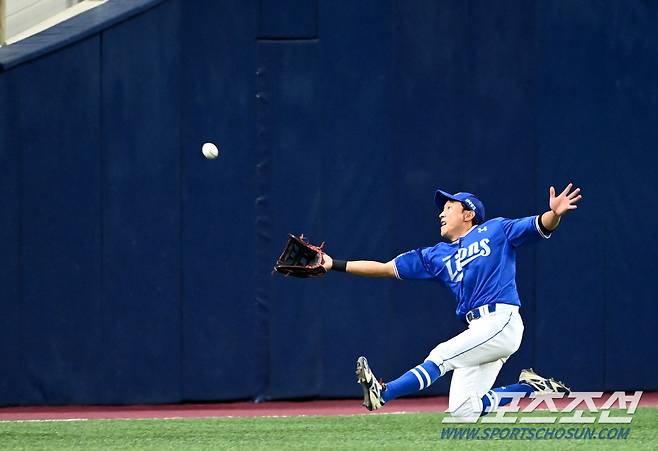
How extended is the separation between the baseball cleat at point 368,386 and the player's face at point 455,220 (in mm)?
1115

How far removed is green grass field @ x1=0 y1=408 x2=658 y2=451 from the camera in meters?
6.93

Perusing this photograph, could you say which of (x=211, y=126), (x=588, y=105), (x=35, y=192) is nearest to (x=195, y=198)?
(x=211, y=126)

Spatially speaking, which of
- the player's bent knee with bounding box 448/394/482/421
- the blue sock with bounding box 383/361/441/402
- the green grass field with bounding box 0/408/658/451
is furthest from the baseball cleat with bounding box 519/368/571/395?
the blue sock with bounding box 383/361/441/402

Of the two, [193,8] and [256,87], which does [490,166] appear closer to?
[256,87]

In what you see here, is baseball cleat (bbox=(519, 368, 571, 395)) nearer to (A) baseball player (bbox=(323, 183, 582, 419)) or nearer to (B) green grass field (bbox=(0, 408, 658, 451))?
(A) baseball player (bbox=(323, 183, 582, 419))

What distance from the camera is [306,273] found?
24.0ft

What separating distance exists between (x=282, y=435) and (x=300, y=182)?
8.12 feet

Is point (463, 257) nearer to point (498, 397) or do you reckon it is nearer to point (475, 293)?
point (475, 293)

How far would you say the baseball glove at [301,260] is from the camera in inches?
287

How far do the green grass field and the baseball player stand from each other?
27 cm

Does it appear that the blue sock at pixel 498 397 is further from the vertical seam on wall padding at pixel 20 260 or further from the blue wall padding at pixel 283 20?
the vertical seam on wall padding at pixel 20 260

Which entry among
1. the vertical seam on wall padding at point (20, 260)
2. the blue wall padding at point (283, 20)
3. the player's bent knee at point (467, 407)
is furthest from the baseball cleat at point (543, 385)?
the vertical seam on wall padding at point (20, 260)

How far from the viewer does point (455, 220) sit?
24.8ft

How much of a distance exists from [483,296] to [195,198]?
299 centimetres
